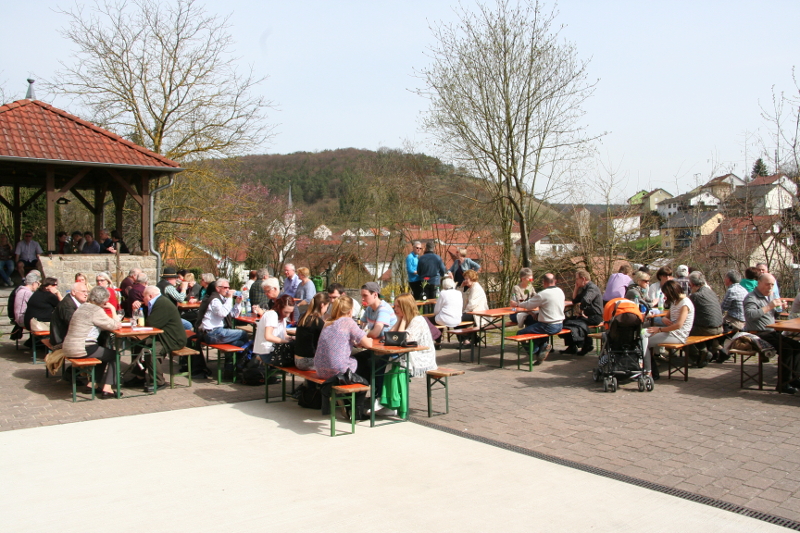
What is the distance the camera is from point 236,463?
5.35 metres

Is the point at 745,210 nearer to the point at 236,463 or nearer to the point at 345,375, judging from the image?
the point at 345,375

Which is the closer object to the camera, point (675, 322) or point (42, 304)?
point (675, 322)

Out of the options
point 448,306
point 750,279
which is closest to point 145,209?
point 448,306

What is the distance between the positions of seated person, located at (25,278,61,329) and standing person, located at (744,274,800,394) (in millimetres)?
9634

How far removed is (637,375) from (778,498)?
3435 mm

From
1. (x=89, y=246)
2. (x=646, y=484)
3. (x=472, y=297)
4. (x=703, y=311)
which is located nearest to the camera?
(x=646, y=484)

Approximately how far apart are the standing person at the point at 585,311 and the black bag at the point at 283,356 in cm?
467

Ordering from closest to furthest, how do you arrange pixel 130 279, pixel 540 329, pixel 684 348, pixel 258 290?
pixel 684 348 → pixel 540 329 → pixel 130 279 → pixel 258 290

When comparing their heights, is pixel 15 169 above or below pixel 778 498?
above

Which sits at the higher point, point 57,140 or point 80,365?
point 57,140

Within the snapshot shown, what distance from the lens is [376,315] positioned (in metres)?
7.47

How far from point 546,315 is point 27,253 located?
12345mm

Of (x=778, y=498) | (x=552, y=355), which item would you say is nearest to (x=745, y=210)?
(x=552, y=355)

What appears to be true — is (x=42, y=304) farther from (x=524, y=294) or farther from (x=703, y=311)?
(x=703, y=311)
